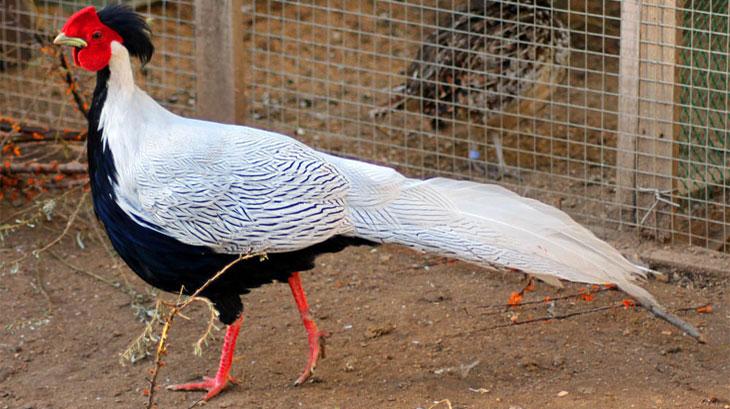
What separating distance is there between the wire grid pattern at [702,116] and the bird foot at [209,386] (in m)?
2.48

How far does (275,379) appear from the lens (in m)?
4.95

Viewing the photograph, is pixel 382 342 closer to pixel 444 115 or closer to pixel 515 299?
pixel 515 299

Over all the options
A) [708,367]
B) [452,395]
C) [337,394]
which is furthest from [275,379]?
[708,367]

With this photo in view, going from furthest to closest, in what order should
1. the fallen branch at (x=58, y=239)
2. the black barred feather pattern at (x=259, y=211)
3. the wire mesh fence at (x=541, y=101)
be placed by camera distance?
the fallen branch at (x=58, y=239) < the wire mesh fence at (x=541, y=101) < the black barred feather pattern at (x=259, y=211)

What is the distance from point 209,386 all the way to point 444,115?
2.67 metres

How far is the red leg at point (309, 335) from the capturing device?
4.88 meters

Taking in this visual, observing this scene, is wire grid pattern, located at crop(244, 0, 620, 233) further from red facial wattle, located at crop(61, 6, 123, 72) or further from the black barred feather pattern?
red facial wattle, located at crop(61, 6, 123, 72)

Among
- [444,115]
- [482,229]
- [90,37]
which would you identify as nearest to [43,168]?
[90,37]

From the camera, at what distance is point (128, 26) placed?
4699 mm

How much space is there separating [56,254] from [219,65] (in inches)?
55.2

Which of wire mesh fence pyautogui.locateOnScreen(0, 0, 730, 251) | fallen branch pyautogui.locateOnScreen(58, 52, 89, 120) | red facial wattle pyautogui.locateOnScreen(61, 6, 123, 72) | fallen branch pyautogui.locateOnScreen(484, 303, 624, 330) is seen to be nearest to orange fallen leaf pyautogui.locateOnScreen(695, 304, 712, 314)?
fallen branch pyautogui.locateOnScreen(484, 303, 624, 330)

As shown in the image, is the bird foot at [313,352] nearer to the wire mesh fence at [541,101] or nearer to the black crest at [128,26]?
the black crest at [128,26]

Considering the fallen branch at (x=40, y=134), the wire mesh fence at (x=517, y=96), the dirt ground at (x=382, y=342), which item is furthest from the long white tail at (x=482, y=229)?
the fallen branch at (x=40, y=134)

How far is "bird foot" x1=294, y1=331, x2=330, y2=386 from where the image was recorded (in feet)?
16.0
